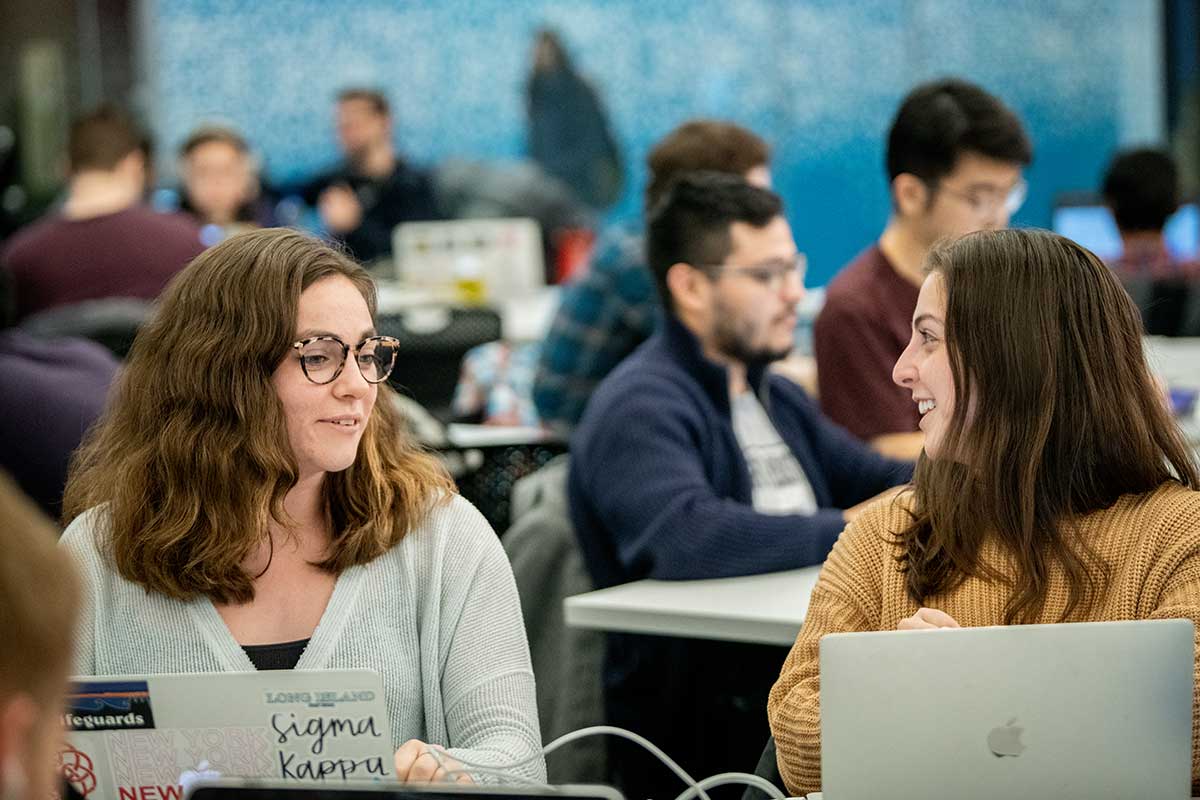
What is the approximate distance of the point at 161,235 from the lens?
5070 millimetres

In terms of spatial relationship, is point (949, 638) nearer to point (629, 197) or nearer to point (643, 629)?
point (643, 629)

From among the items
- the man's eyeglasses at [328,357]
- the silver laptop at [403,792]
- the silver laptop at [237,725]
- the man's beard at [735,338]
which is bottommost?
the silver laptop at [237,725]

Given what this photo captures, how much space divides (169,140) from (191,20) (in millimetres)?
642

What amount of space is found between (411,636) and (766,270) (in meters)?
1.32

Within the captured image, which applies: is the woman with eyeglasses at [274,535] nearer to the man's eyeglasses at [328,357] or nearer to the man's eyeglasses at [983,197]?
the man's eyeglasses at [328,357]

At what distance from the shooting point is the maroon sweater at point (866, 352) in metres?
3.31

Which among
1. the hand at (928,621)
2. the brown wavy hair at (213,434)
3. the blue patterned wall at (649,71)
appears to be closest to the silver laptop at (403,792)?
the hand at (928,621)

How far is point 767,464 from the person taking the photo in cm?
298

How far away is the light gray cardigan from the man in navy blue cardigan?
0.79m

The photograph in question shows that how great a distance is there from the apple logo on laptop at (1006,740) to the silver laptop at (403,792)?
0.39 m

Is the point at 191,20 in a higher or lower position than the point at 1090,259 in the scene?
higher

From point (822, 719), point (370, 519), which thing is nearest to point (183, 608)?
point (370, 519)

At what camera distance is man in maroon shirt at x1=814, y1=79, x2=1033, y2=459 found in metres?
3.32

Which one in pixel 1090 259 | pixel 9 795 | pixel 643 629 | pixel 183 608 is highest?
pixel 1090 259
